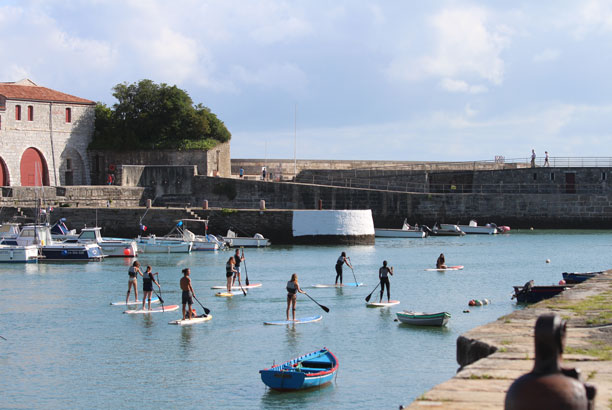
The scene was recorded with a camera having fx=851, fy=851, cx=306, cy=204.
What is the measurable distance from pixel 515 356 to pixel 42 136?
52.5m

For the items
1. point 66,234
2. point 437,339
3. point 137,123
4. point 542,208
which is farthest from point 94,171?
point 437,339

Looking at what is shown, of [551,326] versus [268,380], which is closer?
[551,326]

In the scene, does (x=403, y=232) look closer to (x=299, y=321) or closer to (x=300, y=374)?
(x=299, y=321)

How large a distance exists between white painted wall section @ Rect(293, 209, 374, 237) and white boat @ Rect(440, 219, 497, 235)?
34.8 feet

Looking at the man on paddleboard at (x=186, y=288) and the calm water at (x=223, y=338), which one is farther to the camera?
the man on paddleboard at (x=186, y=288)

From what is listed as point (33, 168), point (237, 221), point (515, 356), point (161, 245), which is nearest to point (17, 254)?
point (161, 245)

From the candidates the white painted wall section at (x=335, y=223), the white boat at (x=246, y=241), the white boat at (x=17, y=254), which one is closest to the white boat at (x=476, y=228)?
the white painted wall section at (x=335, y=223)

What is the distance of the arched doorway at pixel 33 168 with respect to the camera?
55.7 m

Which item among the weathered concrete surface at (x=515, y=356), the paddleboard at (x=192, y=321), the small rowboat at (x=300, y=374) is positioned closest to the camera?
the weathered concrete surface at (x=515, y=356)

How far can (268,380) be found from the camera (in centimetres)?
1359

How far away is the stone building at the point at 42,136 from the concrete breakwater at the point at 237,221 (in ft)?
21.6

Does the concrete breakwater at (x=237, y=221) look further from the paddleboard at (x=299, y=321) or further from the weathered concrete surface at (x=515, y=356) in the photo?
the weathered concrete surface at (x=515, y=356)

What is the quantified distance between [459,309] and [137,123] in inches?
1609

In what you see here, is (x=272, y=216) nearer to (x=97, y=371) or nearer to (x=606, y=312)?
(x=97, y=371)
